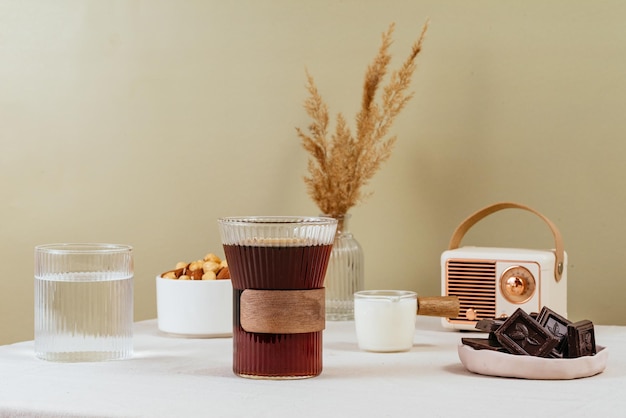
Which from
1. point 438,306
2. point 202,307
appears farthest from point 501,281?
point 202,307

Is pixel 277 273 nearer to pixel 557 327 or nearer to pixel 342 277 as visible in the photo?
pixel 557 327

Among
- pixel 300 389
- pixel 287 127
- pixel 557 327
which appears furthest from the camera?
pixel 287 127

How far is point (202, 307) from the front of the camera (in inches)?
55.9

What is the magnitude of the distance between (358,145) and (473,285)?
0.37 m

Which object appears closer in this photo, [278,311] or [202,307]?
[278,311]

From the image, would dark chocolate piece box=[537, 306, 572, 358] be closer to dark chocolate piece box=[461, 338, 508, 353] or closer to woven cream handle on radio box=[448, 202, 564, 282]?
dark chocolate piece box=[461, 338, 508, 353]

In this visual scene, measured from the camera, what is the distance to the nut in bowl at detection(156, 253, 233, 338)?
4.66 ft

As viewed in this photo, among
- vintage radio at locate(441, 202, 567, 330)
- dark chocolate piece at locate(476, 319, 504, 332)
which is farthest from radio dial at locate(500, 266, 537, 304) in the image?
dark chocolate piece at locate(476, 319, 504, 332)

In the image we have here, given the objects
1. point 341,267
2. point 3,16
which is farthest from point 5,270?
point 341,267

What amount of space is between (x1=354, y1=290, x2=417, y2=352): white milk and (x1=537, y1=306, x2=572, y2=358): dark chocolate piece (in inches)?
8.4

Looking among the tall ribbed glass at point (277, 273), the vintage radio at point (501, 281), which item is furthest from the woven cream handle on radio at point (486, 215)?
the tall ribbed glass at point (277, 273)

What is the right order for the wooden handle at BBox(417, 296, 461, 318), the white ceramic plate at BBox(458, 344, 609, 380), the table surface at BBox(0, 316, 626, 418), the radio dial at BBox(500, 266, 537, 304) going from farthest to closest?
the radio dial at BBox(500, 266, 537, 304) < the wooden handle at BBox(417, 296, 461, 318) < the white ceramic plate at BBox(458, 344, 609, 380) < the table surface at BBox(0, 316, 626, 418)

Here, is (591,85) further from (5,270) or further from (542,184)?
(5,270)

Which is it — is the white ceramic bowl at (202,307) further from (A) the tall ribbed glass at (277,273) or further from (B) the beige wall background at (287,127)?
(B) the beige wall background at (287,127)
